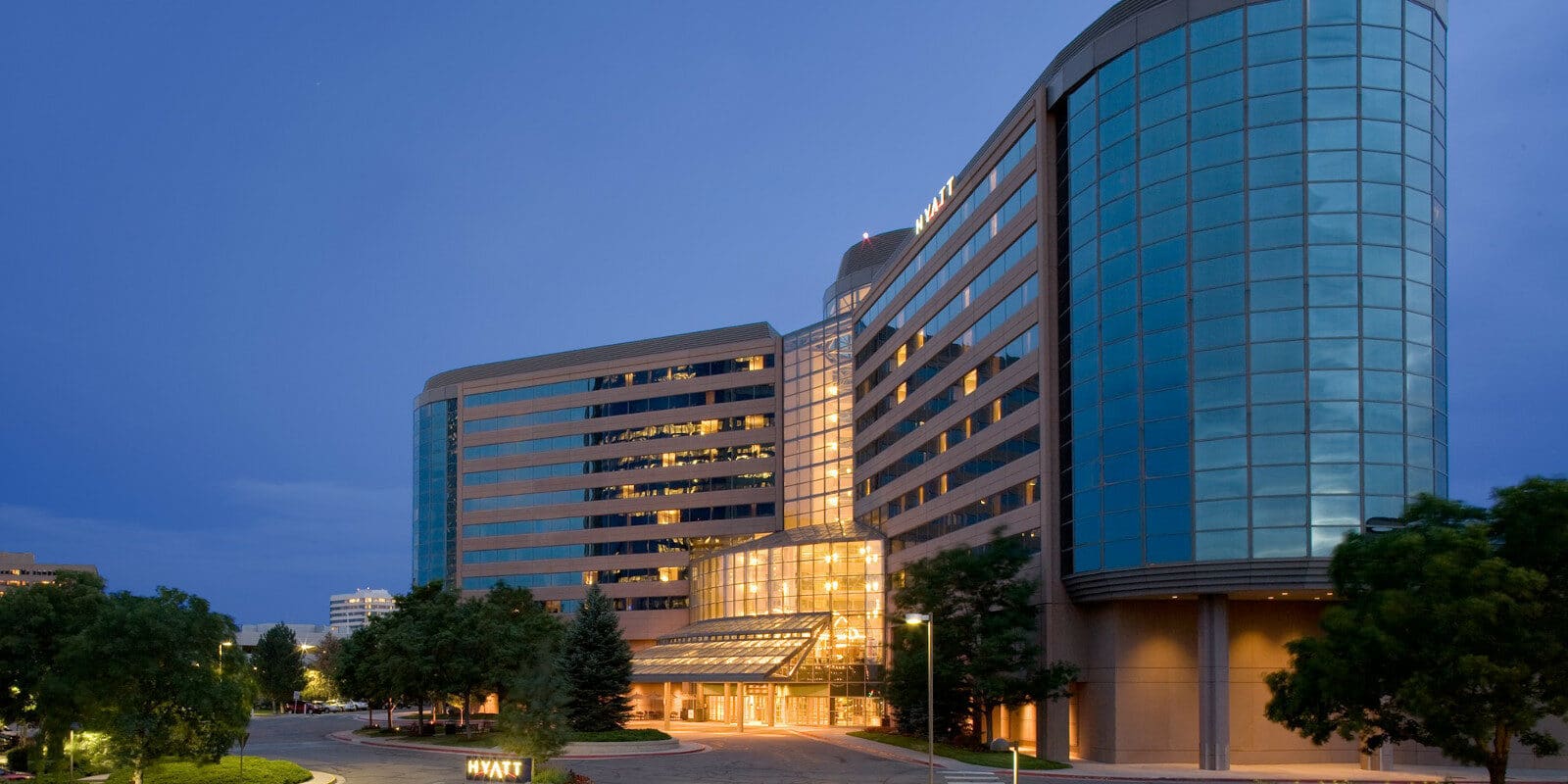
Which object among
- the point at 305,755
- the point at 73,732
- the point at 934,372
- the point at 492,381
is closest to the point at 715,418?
the point at 492,381

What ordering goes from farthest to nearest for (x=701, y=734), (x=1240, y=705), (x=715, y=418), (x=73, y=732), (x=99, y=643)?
(x=715, y=418)
(x=701, y=734)
(x=1240, y=705)
(x=73, y=732)
(x=99, y=643)

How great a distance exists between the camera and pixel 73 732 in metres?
48.3

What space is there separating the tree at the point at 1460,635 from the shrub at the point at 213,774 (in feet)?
113

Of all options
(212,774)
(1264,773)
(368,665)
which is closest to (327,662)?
(368,665)

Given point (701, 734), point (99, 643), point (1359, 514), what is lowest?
point (701, 734)

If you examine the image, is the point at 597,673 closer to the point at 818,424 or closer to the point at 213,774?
the point at 213,774

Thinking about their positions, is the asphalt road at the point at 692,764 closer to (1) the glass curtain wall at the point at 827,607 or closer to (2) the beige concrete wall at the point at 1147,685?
(2) the beige concrete wall at the point at 1147,685

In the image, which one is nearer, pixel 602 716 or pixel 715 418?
pixel 602 716

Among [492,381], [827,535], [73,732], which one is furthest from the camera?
[492,381]

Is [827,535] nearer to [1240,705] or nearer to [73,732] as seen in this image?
[1240,705]

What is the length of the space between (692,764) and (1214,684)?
76.5 ft

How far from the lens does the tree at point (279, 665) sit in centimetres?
13850

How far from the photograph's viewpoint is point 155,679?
43031mm

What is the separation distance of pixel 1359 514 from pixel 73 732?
50765mm
